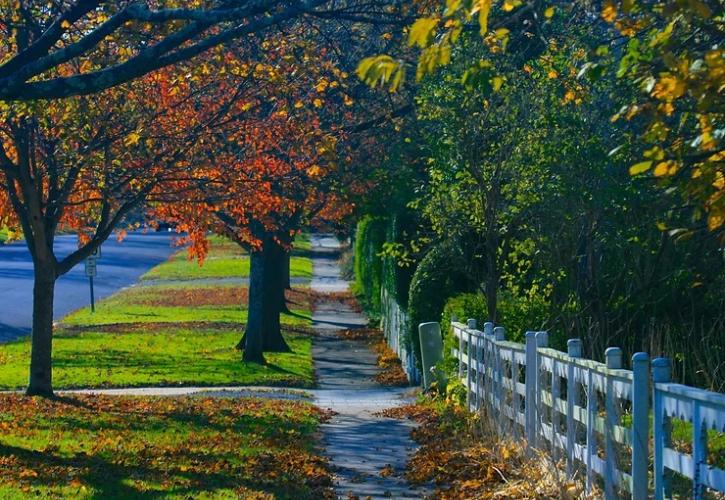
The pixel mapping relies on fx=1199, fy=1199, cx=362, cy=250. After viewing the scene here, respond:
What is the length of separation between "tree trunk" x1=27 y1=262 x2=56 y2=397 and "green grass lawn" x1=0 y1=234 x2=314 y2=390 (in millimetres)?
3376

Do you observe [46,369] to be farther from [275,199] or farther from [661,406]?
[661,406]

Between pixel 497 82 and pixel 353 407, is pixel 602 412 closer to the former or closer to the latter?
pixel 497 82

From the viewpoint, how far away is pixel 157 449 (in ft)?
39.4

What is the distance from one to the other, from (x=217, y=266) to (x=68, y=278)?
10544 mm

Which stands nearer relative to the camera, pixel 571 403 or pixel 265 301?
pixel 571 403

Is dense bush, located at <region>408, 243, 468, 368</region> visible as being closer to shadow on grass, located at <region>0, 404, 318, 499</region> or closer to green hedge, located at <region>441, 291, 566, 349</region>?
green hedge, located at <region>441, 291, 566, 349</region>

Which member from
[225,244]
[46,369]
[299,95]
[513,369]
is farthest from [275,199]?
[225,244]

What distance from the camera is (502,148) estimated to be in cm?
1357

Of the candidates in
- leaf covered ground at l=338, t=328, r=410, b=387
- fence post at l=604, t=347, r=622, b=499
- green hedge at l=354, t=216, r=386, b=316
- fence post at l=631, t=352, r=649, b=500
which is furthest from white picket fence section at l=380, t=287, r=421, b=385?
fence post at l=631, t=352, r=649, b=500

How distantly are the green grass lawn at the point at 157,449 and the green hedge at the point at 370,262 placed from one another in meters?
12.4

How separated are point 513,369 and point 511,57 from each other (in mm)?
4969

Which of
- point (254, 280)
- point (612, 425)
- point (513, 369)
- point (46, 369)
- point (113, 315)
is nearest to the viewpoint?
point (612, 425)

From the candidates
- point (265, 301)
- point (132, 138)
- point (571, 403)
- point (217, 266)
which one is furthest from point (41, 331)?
point (217, 266)

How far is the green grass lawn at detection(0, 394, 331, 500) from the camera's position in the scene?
968 cm
